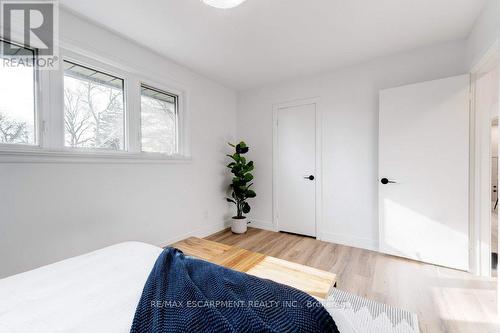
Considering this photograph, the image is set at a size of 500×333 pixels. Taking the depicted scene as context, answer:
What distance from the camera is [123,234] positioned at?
2.21 metres

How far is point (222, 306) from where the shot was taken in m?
0.75

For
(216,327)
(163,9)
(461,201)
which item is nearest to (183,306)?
(216,327)

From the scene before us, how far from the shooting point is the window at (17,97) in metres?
1.59

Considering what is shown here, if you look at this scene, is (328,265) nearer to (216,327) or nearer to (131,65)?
(216,327)

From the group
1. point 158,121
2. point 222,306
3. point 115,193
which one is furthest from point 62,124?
point 222,306

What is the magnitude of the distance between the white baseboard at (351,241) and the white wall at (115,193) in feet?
5.37

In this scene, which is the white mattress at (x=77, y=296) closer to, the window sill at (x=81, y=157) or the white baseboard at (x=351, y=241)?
the window sill at (x=81, y=157)

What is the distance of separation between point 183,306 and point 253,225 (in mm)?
3014

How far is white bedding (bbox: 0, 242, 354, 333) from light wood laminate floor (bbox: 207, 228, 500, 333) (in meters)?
1.35

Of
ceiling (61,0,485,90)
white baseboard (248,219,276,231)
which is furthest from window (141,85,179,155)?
white baseboard (248,219,276,231)

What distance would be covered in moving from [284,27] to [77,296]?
7.93ft

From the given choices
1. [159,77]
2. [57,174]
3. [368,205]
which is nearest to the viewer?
[57,174]

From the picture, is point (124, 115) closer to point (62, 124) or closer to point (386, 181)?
point (62, 124)

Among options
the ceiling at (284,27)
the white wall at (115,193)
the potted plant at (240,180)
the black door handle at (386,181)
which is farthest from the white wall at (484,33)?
the white wall at (115,193)
